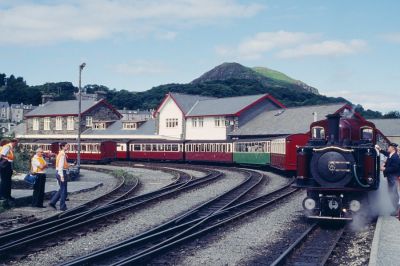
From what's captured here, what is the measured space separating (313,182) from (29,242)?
6665mm

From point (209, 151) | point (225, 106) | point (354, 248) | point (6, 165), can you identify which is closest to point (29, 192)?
point (6, 165)

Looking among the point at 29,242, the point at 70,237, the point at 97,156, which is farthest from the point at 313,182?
the point at 97,156

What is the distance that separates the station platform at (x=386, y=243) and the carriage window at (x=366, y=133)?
6.74 feet

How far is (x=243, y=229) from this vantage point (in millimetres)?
11219

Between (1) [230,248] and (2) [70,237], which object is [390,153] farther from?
(2) [70,237]

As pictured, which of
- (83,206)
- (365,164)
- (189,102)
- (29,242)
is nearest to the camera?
(29,242)

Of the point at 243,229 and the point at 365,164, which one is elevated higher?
the point at 365,164

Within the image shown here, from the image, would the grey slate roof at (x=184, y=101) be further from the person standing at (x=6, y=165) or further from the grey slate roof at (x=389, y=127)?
the person standing at (x=6, y=165)

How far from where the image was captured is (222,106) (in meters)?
54.2

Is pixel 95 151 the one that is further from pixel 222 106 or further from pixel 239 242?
pixel 239 242

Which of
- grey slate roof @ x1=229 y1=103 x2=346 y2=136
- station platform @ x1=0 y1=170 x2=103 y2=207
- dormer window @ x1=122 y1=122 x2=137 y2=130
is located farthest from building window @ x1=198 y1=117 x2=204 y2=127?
station platform @ x1=0 y1=170 x2=103 y2=207

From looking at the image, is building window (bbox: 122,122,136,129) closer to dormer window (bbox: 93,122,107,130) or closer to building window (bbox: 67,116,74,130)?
dormer window (bbox: 93,122,107,130)

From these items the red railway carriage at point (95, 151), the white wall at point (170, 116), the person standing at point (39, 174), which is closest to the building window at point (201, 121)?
the white wall at point (170, 116)

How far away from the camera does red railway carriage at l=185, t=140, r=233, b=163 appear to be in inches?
1540
